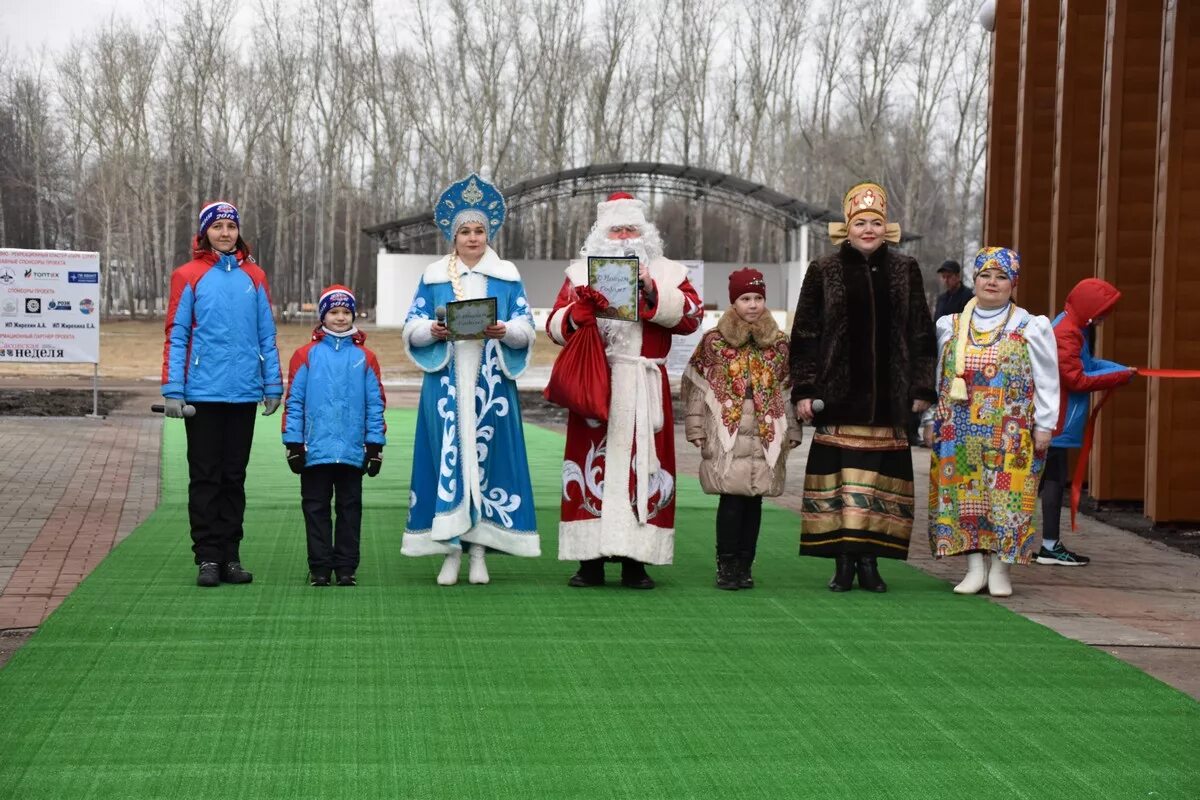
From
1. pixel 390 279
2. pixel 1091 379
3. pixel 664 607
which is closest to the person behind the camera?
pixel 664 607

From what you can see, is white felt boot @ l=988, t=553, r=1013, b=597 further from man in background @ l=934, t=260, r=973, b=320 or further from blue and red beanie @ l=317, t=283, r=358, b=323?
man in background @ l=934, t=260, r=973, b=320

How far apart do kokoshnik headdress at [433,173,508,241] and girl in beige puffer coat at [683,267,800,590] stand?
1223 millimetres

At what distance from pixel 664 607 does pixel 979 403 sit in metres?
1.82

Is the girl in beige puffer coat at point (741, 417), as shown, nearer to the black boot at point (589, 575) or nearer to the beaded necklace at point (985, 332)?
the black boot at point (589, 575)

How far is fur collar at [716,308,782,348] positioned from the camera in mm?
7938

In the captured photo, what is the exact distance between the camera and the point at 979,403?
25.9 feet

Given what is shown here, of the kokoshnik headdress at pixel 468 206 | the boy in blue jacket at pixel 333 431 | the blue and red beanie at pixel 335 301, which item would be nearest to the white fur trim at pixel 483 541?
the boy in blue jacket at pixel 333 431

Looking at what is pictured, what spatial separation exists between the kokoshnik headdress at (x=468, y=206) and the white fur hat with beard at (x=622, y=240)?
480 millimetres

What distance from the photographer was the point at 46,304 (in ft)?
64.9

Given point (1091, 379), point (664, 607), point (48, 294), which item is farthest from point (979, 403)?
point (48, 294)

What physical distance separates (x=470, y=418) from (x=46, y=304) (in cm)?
1328

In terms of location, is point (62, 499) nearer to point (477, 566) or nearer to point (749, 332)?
point (477, 566)

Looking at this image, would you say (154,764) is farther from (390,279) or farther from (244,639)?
(390,279)

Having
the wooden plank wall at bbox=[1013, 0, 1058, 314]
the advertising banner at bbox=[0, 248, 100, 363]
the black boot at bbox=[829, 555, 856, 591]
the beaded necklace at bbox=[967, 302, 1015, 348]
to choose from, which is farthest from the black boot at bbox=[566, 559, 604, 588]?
the advertising banner at bbox=[0, 248, 100, 363]
